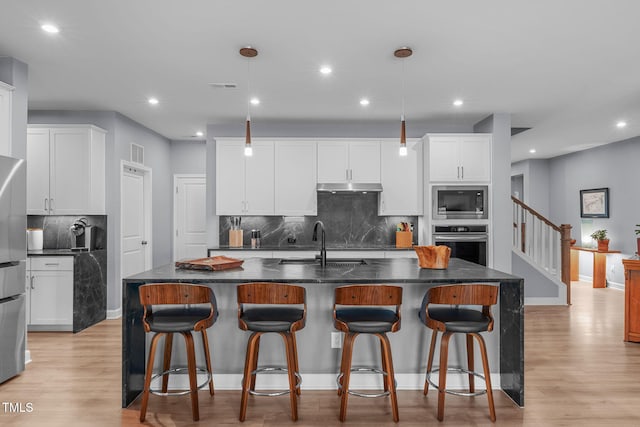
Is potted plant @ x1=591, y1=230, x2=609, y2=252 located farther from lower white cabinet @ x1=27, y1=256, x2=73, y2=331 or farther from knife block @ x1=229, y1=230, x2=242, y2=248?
lower white cabinet @ x1=27, y1=256, x2=73, y2=331

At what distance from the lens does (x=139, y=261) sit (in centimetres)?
620

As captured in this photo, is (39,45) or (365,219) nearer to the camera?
(39,45)

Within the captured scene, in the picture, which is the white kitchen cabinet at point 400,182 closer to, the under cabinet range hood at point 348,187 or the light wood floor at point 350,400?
the under cabinet range hood at point 348,187

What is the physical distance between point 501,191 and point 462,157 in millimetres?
681

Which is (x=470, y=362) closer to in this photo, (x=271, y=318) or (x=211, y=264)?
(x=271, y=318)

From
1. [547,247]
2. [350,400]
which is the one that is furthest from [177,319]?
[547,247]

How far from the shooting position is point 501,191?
544 centimetres

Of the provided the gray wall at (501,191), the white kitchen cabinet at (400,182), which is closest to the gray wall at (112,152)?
the white kitchen cabinet at (400,182)

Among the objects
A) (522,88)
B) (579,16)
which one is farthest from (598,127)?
(579,16)

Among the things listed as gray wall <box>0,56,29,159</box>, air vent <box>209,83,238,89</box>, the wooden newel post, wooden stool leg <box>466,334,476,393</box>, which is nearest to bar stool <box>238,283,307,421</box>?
wooden stool leg <box>466,334,476,393</box>

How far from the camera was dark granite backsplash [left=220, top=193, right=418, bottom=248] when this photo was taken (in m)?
5.96

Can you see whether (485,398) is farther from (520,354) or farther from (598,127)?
(598,127)

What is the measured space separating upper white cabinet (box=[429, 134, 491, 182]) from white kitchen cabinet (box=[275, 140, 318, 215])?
5.28 feet

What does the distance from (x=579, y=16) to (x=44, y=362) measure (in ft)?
16.7
